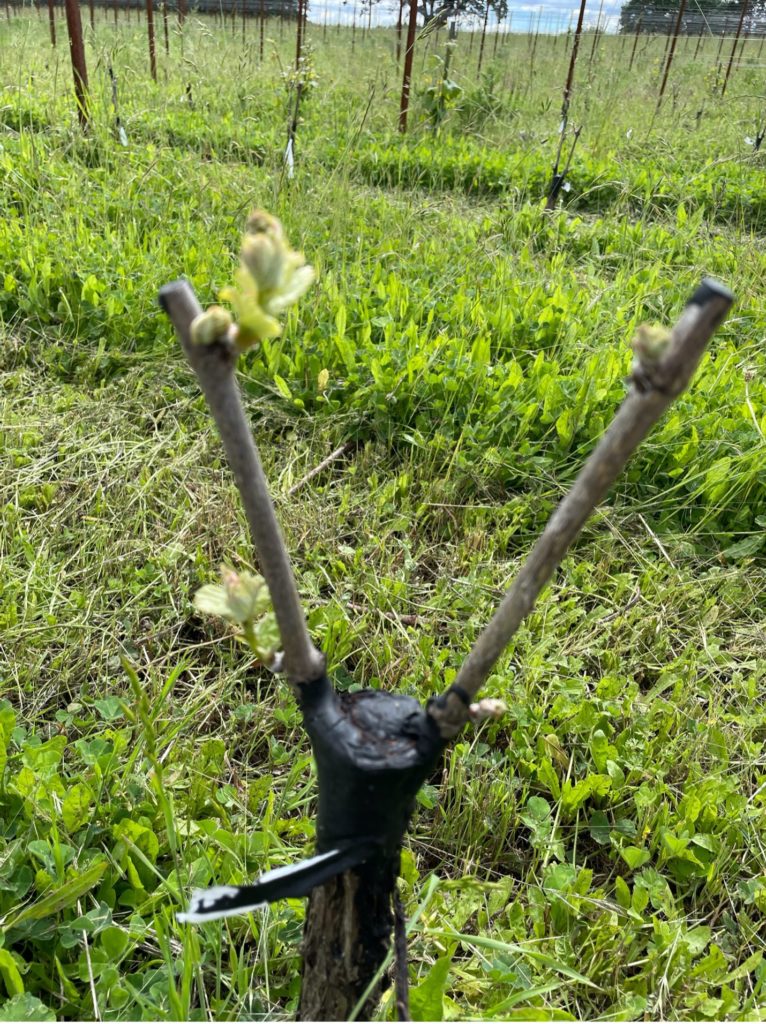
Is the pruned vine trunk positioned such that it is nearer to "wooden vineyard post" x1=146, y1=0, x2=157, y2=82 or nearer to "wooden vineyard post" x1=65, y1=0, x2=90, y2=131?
"wooden vineyard post" x1=65, y1=0, x2=90, y2=131

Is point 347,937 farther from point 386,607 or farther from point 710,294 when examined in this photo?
point 386,607

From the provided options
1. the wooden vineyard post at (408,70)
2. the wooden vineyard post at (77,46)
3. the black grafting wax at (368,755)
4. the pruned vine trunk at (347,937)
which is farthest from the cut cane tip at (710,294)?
the wooden vineyard post at (408,70)

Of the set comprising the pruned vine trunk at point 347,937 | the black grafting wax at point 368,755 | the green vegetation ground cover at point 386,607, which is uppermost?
the black grafting wax at point 368,755

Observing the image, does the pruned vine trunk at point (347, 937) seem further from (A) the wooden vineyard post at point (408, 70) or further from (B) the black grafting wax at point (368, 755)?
(A) the wooden vineyard post at point (408, 70)

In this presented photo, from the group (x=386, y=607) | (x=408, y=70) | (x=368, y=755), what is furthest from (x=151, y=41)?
(x=368, y=755)

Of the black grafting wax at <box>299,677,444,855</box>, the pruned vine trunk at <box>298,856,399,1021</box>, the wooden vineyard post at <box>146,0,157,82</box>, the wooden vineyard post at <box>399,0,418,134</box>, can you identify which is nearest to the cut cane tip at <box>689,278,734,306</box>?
the black grafting wax at <box>299,677,444,855</box>

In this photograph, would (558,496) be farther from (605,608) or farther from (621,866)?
(621,866)

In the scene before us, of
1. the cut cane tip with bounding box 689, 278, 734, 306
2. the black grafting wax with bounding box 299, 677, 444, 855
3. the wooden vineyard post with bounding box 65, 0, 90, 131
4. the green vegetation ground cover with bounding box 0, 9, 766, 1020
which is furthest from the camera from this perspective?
the wooden vineyard post with bounding box 65, 0, 90, 131

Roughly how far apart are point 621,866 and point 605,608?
680mm

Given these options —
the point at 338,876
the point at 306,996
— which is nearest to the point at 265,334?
the point at 338,876

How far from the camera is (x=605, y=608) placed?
6.28 ft

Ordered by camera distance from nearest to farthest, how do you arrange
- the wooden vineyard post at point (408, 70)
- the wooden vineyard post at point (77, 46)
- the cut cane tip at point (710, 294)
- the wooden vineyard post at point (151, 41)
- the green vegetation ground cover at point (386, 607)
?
the cut cane tip at point (710, 294), the green vegetation ground cover at point (386, 607), the wooden vineyard post at point (77, 46), the wooden vineyard post at point (408, 70), the wooden vineyard post at point (151, 41)

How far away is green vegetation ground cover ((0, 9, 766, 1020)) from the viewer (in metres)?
1.16

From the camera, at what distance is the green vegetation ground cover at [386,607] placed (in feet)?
3.81
